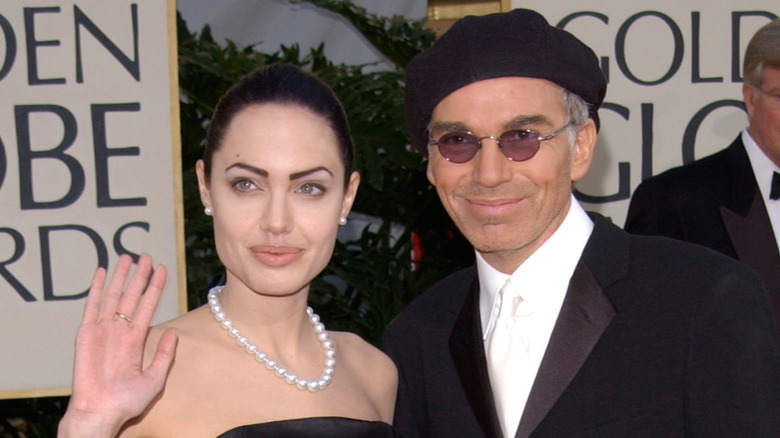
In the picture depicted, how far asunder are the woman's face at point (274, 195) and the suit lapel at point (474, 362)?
1.27 feet

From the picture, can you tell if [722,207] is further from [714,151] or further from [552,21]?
[552,21]

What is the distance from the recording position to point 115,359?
2.04 m

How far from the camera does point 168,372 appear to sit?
7.27 feet

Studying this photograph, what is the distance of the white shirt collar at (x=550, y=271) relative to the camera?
2.28m

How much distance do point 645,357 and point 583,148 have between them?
21.1 inches

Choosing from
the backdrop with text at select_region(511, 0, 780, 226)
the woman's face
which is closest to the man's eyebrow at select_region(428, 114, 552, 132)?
the woman's face

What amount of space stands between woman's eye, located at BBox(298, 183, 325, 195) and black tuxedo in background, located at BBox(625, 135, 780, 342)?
1603 mm

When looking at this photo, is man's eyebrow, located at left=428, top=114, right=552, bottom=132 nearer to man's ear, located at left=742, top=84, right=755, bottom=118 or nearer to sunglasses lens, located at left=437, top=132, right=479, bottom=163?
sunglasses lens, located at left=437, top=132, right=479, bottom=163

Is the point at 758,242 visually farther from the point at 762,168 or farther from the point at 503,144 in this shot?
the point at 503,144

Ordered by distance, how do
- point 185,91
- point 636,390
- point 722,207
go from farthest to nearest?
point 185,91 < point 722,207 < point 636,390

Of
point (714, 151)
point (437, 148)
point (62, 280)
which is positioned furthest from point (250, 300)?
point (714, 151)

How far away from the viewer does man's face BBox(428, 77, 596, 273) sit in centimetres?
227

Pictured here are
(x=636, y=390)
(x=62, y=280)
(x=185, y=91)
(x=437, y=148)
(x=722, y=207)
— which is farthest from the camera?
(x=185, y=91)

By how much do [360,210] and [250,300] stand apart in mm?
2733
